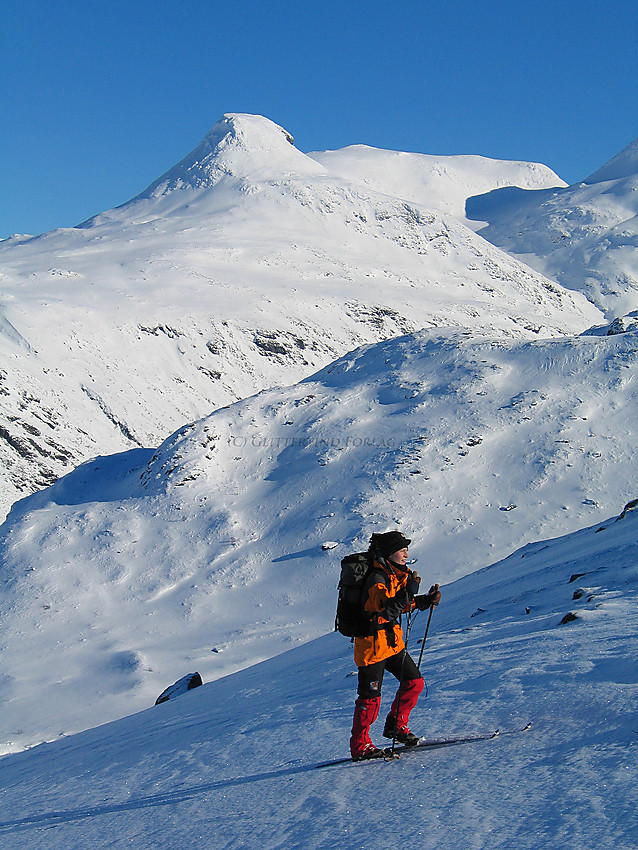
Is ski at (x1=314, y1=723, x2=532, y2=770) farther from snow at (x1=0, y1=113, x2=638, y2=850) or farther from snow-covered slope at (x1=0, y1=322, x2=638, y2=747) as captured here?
snow-covered slope at (x1=0, y1=322, x2=638, y2=747)

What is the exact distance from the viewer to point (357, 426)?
3359 cm

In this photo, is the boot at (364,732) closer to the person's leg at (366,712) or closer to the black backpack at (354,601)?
the person's leg at (366,712)

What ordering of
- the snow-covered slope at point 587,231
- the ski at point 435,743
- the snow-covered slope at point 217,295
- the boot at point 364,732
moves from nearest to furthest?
the ski at point 435,743
the boot at point 364,732
the snow-covered slope at point 217,295
the snow-covered slope at point 587,231

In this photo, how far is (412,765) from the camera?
15.9 feet

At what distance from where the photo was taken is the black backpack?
5242 millimetres

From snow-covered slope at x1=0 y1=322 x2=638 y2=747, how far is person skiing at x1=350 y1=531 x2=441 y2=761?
1542 centimetres

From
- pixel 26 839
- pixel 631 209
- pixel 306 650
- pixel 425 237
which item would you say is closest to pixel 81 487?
pixel 306 650

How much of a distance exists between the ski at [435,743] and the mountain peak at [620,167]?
20610 centimetres

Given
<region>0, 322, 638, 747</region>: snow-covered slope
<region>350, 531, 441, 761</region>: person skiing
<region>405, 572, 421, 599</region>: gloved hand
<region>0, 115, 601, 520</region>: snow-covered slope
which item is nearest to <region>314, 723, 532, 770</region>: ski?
<region>350, 531, 441, 761</region>: person skiing

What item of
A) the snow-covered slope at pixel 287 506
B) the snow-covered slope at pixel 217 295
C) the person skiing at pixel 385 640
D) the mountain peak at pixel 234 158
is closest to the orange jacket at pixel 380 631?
the person skiing at pixel 385 640

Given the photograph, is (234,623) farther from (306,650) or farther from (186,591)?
(306,650)

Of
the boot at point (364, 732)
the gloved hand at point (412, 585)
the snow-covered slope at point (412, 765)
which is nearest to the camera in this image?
the snow-covered slope at point (412, 765)

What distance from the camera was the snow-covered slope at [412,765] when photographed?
3.82 meters

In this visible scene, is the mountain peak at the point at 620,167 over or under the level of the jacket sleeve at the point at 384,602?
over
